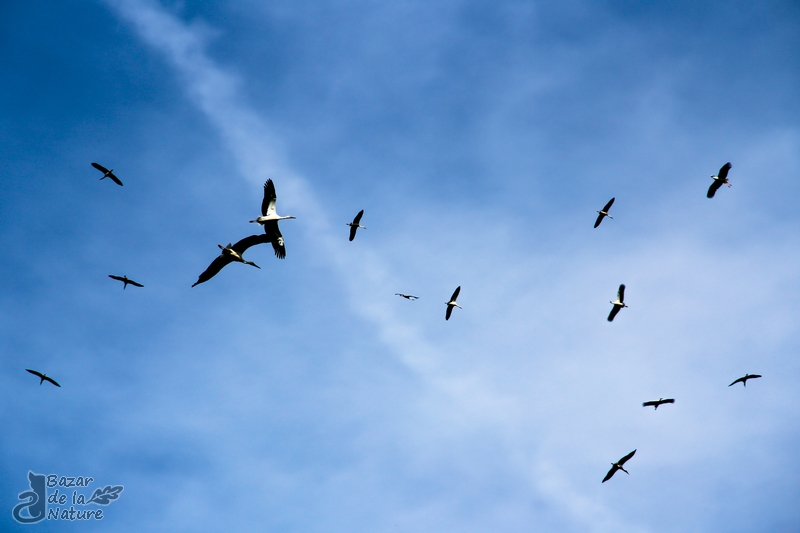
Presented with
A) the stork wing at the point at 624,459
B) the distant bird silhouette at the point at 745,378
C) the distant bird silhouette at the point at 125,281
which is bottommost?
the stork wing at the point at 624,459

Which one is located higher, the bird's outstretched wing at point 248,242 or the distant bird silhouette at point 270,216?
the distant bird silhouette at point 270,216

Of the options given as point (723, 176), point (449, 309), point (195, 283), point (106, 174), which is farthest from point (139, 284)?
point (723, 176)

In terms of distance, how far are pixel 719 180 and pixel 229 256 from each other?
1381 inches

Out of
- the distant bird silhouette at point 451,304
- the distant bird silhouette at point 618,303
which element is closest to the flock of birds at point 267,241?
the distant bird silhouette at point 618,303

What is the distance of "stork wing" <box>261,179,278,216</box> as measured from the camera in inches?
1377

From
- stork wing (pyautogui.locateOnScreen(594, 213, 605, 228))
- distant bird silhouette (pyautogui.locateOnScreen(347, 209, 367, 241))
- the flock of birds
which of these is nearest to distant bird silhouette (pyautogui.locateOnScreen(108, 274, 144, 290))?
the flock of birds

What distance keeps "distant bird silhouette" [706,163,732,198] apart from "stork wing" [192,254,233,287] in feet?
113

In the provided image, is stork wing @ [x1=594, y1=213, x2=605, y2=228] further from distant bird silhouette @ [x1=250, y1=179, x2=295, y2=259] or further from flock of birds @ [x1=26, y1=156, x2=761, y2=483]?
distant bird silhouette @ [x1=250, y1=179, x2=295, y2=259]

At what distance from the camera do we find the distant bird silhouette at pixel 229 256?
1347 inches

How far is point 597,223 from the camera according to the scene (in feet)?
158

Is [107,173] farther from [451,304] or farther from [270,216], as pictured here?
[451,304]

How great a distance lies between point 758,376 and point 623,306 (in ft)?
35.0

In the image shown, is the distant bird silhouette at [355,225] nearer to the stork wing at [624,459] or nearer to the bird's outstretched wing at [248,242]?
the bird's outstretched wing at [248,242]

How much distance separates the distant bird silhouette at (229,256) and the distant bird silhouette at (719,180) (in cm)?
3245
